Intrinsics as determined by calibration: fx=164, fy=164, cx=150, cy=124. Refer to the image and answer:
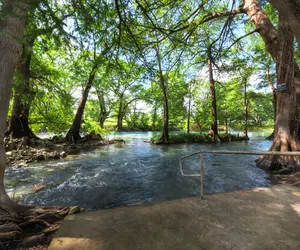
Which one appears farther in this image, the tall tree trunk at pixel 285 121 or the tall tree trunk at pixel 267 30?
the tall tree trunk at pixel 267 30

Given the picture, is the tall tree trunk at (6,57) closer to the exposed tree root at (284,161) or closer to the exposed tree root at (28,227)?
the exposed tree root at (28,227)

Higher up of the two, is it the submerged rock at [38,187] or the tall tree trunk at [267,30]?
the tall tree trunk at [267,30]

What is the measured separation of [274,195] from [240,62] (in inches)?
377

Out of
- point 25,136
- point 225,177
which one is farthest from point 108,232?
point 25,136

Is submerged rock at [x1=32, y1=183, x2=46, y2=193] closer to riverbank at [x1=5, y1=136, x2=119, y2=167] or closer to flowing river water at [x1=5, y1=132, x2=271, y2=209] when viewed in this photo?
A: flowing river water at [x1=5, y1=132, x2=271, y2=209]

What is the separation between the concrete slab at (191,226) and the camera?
5.57ft

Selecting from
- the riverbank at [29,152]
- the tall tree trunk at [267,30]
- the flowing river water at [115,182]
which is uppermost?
the tall tree trunk at [267,30]

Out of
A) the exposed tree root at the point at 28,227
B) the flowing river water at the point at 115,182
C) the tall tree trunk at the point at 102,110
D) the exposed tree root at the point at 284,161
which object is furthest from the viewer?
the tall tree trunk at the point at 102,110

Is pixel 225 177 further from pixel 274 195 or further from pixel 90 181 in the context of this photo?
pixel 90 181

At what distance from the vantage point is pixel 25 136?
9.59 meters

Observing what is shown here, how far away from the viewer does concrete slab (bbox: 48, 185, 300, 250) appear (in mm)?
1697

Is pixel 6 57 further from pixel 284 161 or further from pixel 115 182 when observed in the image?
pixel 284 161

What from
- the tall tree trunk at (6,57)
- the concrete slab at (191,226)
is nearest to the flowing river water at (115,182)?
the concrete slab at (191,226)

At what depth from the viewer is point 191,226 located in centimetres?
200
